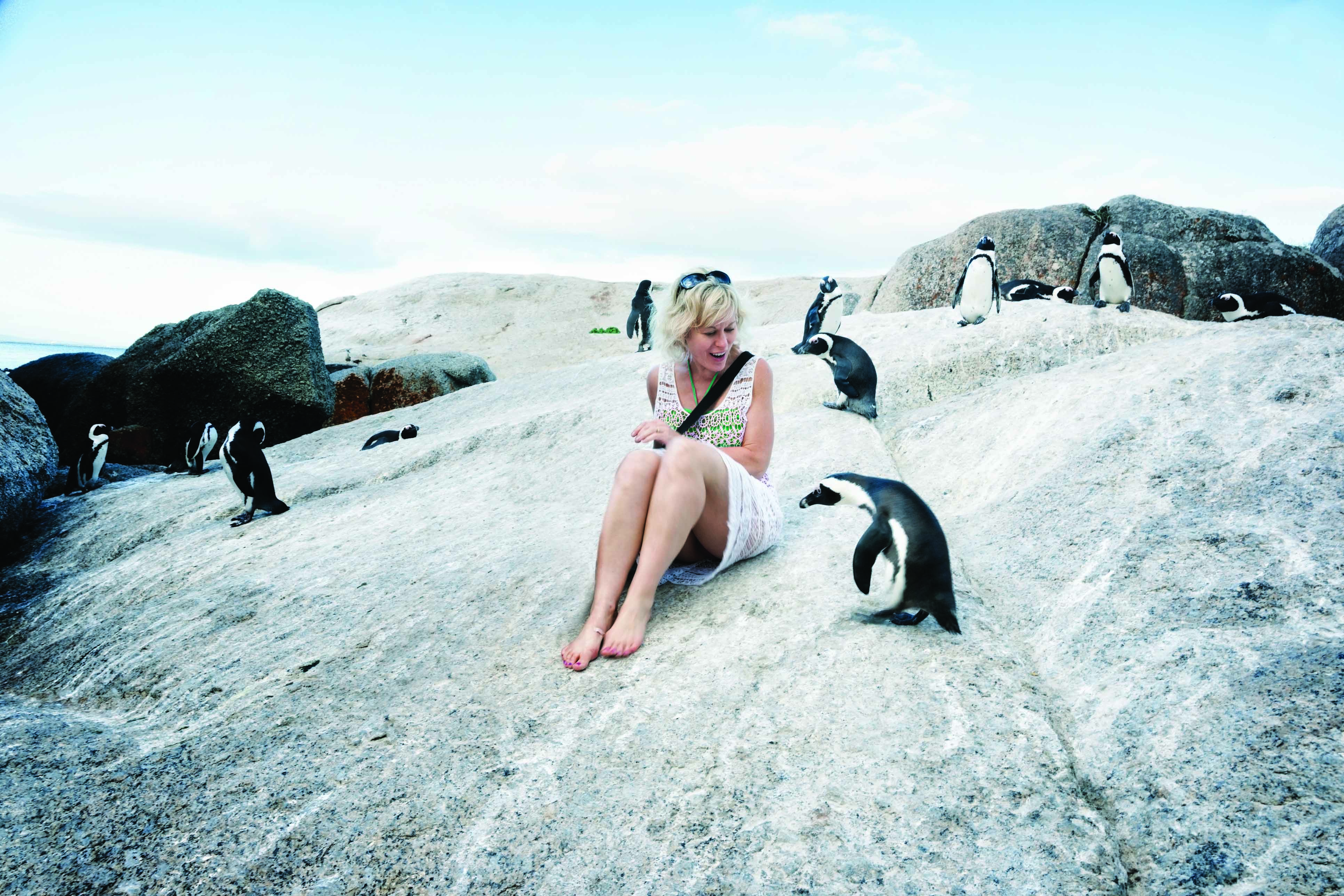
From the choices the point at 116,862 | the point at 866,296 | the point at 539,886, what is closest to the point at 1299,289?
the point at 866,296

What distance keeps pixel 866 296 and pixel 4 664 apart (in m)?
12.3

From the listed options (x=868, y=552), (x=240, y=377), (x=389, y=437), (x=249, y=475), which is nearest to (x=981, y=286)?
(x=868, y=552)

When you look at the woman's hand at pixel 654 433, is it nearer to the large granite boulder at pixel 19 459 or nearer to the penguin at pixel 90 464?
the large granite boulder at pixel 19 459

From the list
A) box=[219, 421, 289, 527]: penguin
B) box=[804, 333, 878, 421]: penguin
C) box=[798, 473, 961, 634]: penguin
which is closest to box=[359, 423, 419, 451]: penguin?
box=[219, 421, 289, 527]: penguin

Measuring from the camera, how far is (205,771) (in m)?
2.06

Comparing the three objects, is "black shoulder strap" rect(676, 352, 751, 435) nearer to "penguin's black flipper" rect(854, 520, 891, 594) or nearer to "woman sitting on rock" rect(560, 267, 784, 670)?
"woman sitting on rock" rect(560, 267, 784, 670)

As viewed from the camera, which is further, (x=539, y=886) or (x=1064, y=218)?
(x=1064, y=218)

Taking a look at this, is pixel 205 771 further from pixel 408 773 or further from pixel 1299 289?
pixel 1299 289

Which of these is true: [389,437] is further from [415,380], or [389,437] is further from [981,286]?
[981,286]

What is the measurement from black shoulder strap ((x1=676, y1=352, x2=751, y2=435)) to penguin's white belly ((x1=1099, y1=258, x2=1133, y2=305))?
17.6 feet

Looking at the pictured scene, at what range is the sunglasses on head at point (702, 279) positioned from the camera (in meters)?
2.79

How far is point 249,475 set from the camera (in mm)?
4824

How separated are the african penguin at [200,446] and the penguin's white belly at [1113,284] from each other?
7674 mm

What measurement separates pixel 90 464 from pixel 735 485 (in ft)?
22.2
